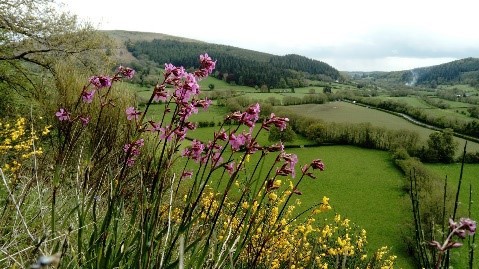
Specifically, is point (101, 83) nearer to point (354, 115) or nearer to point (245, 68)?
point (354, 115)

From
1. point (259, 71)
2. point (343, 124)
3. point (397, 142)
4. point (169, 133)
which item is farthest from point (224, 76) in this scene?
point (169, 133)

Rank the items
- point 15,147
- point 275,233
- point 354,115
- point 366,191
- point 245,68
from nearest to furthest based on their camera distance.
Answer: point 275,233
point 15,147
point 366,191
point 354,115
point 245,68

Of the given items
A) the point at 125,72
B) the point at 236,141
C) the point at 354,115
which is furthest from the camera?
the point at 354,115

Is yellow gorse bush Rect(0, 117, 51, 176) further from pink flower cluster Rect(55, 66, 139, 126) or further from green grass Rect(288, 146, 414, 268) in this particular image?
green grass Rect(288, 146, 414, 268)

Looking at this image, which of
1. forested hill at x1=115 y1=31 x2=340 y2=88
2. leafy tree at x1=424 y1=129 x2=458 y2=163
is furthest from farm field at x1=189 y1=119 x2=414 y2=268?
forested hill at x1=115 y1=31 x2=340 y2=88

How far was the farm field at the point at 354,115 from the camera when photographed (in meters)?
76.9

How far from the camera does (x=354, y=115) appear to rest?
8962 centimetres

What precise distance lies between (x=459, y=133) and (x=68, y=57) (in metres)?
77.5

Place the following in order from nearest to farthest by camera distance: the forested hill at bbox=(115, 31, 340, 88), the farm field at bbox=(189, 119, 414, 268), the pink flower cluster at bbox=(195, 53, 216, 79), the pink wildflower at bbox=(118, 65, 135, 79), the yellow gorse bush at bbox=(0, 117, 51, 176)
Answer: the pink flower cluster at bbox=(195, 53, 216, 79), the pink wildflower at bbox=(118, 65, 135, 79), the yellow gorse bush at bbox=(0, 117, 51, 176), the farm field at bbox=(189, 119, 414, 268), the forested hill at bbox=(115, 31, 340, 88)

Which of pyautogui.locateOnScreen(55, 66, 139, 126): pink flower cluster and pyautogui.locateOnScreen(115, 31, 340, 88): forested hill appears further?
pyautogui.locateOnScreen(115, 31, 340, 88): forested hill

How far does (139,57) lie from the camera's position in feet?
533

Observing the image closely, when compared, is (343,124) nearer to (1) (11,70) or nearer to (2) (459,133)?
(2) (459,133)

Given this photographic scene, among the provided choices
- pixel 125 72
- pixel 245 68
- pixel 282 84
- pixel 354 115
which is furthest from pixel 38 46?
pixel 245 68

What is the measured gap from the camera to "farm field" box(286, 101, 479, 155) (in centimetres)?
7694
